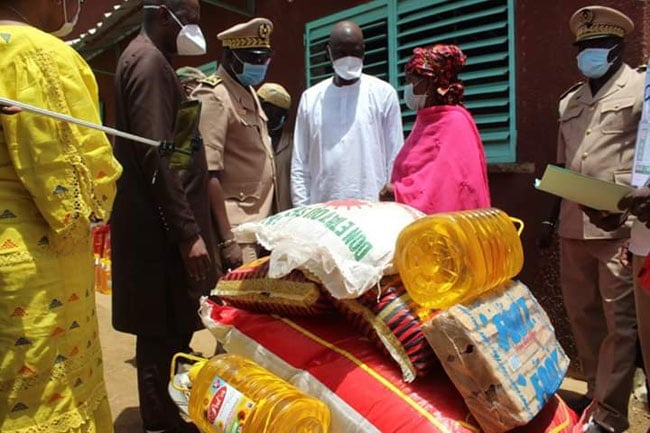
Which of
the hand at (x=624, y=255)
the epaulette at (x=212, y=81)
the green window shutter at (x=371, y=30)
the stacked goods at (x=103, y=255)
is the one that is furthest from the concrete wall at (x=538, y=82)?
the stacked goods at (x=103, y=255)

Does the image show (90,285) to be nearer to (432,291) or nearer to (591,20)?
(432,291)

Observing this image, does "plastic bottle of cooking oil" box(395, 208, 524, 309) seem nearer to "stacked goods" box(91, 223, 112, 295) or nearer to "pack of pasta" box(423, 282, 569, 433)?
"pack of pasta" box(423, 282, 569, 433)

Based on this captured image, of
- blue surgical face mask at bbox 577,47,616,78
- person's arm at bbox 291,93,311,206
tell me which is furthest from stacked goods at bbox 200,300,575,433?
blue surgical face mask at bbox 577,47,616,78

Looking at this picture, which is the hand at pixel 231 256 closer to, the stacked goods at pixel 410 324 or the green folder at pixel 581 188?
the stacked goods at pixel 410 324

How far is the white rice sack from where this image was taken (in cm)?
158

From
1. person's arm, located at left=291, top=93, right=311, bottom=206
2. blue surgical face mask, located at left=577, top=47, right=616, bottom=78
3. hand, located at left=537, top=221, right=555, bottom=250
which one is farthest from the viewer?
person's arm, located at left=291, top=93, right=311, bottom=206

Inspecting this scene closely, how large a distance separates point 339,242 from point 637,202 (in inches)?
38.6

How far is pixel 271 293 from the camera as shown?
183 cm

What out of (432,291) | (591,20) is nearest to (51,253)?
(432,291)

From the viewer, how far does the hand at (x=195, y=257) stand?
2.28m

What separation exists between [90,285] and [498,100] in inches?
113

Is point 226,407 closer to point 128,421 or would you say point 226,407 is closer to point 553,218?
point 128,421

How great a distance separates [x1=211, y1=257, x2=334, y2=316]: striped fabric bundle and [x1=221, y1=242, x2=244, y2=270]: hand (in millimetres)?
604

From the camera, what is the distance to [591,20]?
2918 millimetres
